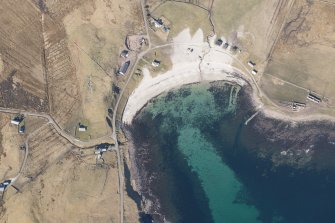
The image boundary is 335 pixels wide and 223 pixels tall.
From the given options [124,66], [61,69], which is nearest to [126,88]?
[124,66]

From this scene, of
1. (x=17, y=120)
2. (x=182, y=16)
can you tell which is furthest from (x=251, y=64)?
(x=17, y=120)

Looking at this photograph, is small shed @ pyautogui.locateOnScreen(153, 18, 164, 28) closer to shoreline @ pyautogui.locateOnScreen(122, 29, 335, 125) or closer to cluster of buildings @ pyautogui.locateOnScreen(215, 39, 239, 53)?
shoreline @ pyautogui.locateOnScreen(122, 29, 335, 125)

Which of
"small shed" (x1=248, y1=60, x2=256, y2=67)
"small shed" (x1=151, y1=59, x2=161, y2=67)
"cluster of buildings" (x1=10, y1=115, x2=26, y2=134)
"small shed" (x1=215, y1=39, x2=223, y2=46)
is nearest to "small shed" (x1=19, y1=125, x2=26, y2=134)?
"cluster of buildings" (x1=10, y1=115, x2=26, y2=134)

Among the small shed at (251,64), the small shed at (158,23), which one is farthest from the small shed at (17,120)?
the small shed at (251,64)

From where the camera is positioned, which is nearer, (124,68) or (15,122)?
(15,122)

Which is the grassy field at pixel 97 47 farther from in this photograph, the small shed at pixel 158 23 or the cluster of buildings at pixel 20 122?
→ the cluster of buildings at pixel 20 122

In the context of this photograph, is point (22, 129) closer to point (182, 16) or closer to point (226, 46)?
point (182, 16)

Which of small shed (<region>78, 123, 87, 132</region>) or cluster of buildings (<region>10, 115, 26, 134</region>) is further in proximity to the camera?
small shed (<region>78, 123, 87, 132</region>)
